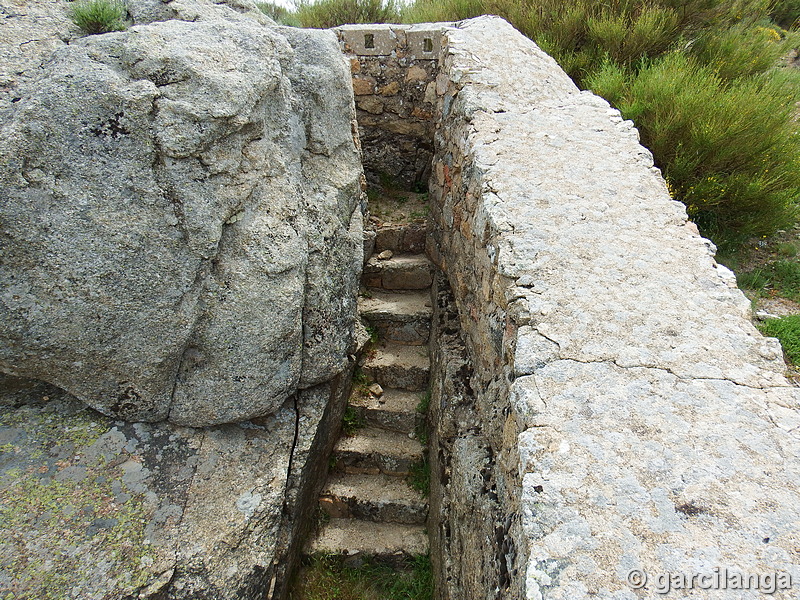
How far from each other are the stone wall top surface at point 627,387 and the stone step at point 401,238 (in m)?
1.27

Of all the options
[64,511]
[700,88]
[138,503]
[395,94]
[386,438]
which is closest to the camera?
[64,511]

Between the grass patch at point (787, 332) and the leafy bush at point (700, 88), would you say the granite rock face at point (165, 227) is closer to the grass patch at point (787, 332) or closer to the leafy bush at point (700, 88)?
the grass patch at point (787, 332)

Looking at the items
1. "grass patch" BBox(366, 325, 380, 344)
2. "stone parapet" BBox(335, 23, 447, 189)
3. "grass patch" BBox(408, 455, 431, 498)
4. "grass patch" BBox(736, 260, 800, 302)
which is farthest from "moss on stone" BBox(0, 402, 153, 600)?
"grass patch" BBox(736, 260, 800, 302)

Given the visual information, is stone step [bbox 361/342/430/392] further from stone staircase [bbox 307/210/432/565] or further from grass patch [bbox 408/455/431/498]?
grass patch [bbox 408/455/431/498]

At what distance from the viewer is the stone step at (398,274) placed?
11.7 feet

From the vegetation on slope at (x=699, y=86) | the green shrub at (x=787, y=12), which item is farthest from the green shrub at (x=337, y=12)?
the green shrub at (x=787, y=12)

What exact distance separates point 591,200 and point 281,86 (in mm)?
1498

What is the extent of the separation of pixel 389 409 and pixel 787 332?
7.22 feet

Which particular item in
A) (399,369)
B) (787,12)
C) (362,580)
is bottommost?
(362,580)

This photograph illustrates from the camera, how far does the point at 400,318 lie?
3363 millimetres

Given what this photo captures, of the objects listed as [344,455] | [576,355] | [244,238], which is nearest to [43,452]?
[244,238]

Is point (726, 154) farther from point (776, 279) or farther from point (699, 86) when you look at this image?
point (776, 279)

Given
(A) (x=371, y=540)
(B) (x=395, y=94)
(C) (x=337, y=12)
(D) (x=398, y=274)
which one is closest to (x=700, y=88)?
(B) (x=395, y=94)

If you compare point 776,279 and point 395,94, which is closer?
point 776,279
